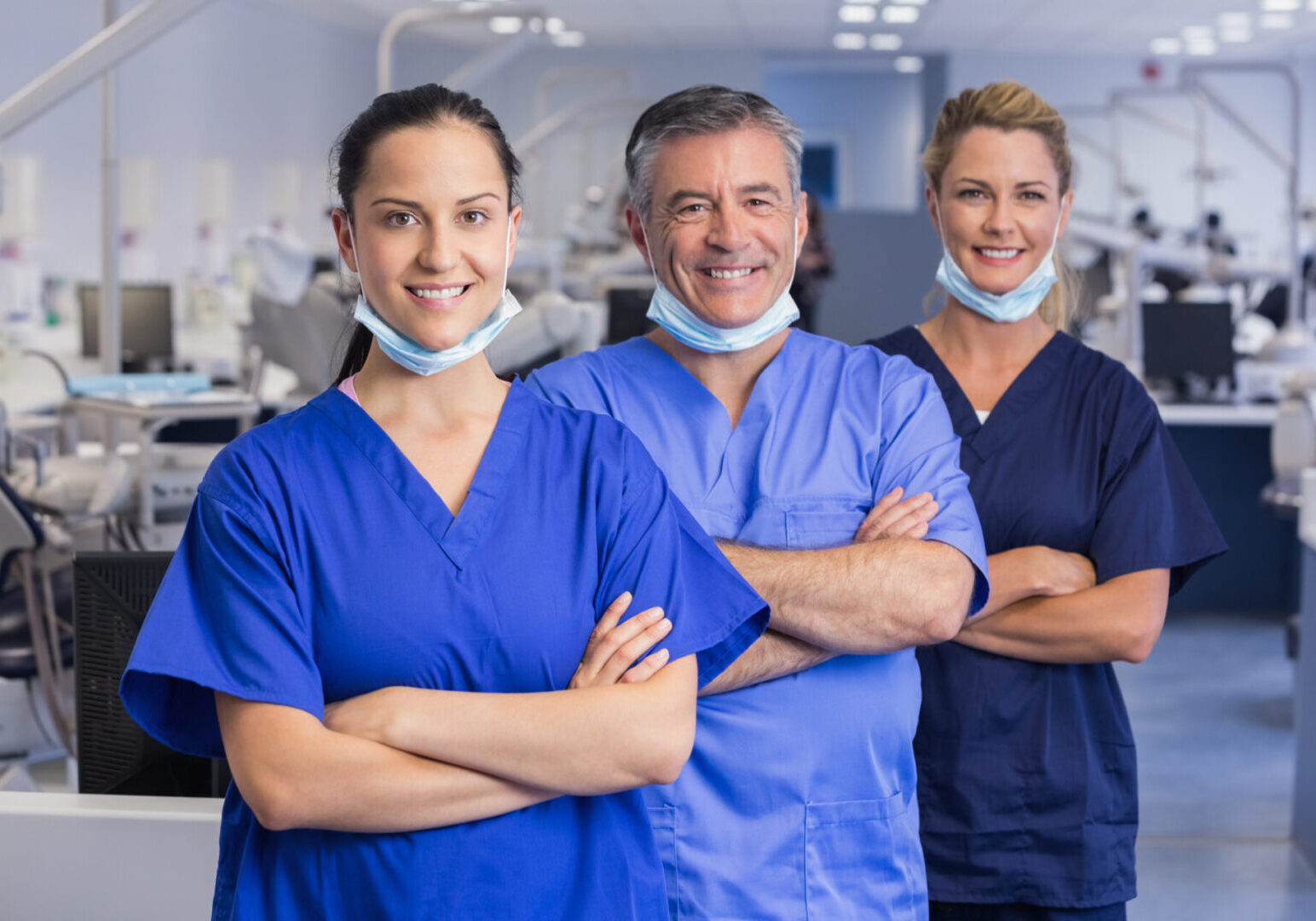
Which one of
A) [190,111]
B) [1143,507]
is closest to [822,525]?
[1143,507]

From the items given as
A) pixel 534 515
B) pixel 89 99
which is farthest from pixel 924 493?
pixel 89 99

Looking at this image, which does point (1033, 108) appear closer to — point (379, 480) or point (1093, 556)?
point (1093, 556)

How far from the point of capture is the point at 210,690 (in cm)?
95

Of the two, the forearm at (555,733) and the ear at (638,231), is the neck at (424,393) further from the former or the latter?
the ear at (638,231)

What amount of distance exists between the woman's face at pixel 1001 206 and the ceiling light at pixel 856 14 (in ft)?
25.6

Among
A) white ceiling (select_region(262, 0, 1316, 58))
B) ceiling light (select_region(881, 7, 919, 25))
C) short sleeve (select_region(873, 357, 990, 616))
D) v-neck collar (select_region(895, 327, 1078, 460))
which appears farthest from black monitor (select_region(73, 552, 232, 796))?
ceiling light (select_region(881, 7, 919, 25))

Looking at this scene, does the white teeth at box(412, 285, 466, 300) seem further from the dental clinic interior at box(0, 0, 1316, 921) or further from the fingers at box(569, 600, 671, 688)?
the fingers at box(569, 600, 671, 688)

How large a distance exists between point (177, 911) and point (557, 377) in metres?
0.62

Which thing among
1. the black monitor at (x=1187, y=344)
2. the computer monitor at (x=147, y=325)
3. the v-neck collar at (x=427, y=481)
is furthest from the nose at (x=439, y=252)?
the computer monitor at (x=147, y=325)

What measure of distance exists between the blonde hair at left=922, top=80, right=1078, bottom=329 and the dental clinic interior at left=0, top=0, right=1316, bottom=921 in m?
0.03

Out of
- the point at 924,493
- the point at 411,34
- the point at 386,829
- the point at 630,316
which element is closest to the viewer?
the point at 386,829

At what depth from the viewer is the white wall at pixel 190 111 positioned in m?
6.05

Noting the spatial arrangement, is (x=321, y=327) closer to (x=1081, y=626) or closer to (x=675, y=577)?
(x=1081, y=626)

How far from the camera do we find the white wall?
6.05 meters
